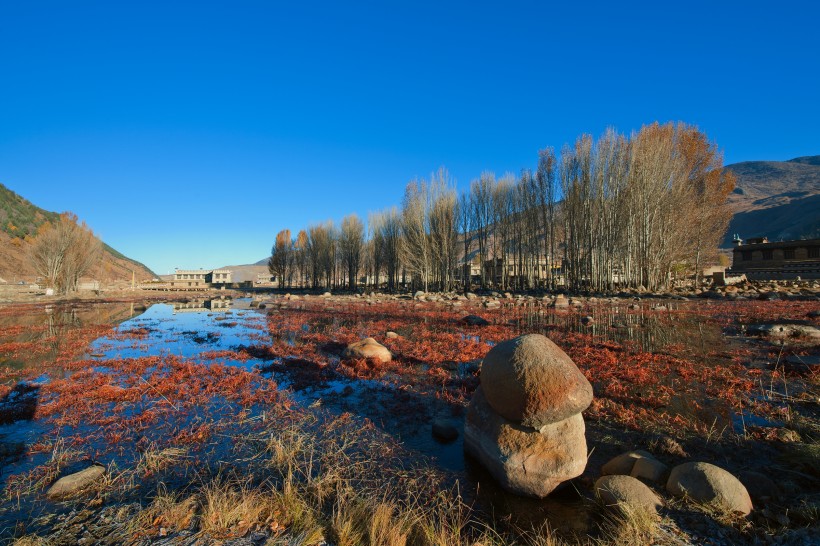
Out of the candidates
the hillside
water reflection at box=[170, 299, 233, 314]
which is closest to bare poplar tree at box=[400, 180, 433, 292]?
water reflection at box=[170, 299, 233, 314]

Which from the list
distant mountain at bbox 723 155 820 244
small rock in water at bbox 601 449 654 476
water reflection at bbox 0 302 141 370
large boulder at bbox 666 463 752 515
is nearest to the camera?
large boulder at bbox 666 463 752 515

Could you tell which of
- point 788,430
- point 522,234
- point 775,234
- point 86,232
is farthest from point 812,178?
point 86,232

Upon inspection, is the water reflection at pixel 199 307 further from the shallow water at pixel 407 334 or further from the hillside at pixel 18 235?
the hillside at pixel 18 235

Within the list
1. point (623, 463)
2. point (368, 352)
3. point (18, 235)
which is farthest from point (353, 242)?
point (18, 235)

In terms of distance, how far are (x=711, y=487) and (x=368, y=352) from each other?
8877 millimetres

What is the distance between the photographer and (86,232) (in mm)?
54938

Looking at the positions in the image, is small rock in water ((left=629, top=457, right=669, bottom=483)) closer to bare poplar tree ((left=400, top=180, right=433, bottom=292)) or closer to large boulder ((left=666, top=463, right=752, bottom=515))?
large boulder ((left=666, top=463, right=752, bottom=515))

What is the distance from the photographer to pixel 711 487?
3809mm

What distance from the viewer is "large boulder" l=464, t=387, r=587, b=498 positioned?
14.5 feet

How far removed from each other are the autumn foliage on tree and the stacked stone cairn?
2645 inches

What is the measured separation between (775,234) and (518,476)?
5611 inches

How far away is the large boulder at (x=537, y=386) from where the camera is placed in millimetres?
4480

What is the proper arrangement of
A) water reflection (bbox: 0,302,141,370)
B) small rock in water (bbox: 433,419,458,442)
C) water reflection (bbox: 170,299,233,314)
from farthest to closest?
water reflection (bbox: 170,299,233,314) → water reflection (bbox: 0,302,141,370) → small rock in water (bbox: 433,419,458,442)

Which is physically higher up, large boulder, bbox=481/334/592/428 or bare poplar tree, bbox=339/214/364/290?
bare poplar tree, bbox=339/214/364/290
